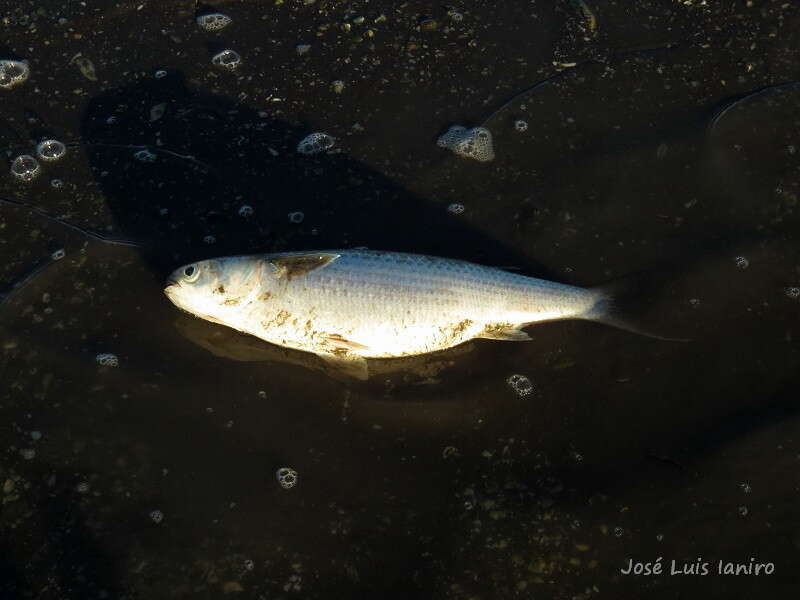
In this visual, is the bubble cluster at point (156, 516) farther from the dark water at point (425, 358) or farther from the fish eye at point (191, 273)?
the fish eye at point (191, 273)

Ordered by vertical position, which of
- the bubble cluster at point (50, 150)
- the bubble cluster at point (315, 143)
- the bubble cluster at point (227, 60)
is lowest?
the bubble cluster at point (50, 150)

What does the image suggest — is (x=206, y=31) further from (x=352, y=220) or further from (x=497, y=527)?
(x=497, y=527)

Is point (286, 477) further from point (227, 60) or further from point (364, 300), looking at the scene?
point (227, 60)

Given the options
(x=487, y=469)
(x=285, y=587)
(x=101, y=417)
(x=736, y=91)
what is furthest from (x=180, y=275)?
(x=736, y=91)

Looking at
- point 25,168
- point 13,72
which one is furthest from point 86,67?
point 25,168

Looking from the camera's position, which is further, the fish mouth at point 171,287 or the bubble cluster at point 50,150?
the bubble cluster at point 50,150

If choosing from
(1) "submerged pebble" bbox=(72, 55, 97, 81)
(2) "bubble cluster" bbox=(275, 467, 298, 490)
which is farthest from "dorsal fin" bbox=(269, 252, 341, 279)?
(1) "submerged pebble" bbox=(72, 55, 97, 81)

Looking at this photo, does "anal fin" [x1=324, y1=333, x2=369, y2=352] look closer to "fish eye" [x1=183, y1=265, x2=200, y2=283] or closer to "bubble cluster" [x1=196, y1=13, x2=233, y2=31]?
"fish eye" [x1=183, y1=265, x2=200, y2=283]

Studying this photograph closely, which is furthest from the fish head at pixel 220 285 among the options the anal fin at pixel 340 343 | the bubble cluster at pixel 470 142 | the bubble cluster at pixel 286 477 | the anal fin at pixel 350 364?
the bubble cluster at pixel 470 142
